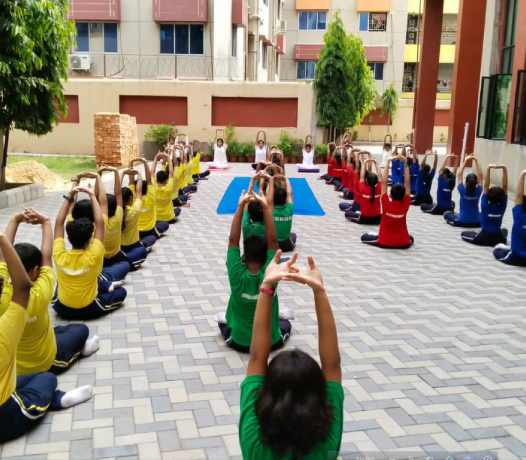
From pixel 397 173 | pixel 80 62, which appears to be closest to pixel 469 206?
pixel 397 173

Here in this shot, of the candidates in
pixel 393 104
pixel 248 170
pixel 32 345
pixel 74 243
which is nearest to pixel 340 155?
pixel 248 170

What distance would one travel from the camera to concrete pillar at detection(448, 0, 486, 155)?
62.1 feet

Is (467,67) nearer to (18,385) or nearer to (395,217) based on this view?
(395,217)

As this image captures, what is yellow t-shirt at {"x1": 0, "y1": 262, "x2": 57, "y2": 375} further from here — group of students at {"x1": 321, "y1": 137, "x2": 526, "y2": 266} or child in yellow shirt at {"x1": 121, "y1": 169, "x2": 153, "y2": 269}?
group of students at {"x1": 321, "y1": 137, "x2": 526, "y2": 266}

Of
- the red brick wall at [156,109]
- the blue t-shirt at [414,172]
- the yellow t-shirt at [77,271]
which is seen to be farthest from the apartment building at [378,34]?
the yellow t-shirt at [77,271]

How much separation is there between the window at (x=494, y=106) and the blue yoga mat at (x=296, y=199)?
5.30m

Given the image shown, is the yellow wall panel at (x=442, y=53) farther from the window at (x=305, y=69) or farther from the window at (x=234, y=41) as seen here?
the window at (x=234, y=41)

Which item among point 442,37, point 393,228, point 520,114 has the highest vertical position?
point 442,37

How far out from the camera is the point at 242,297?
16.1ft

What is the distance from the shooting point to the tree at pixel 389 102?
37469 mm

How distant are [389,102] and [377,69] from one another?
361cm

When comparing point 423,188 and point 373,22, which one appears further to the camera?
point 373,22

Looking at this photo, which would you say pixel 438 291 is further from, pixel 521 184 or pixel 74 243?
pixel 74 243

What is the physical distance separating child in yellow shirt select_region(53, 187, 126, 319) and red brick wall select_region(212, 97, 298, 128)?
1812cm
